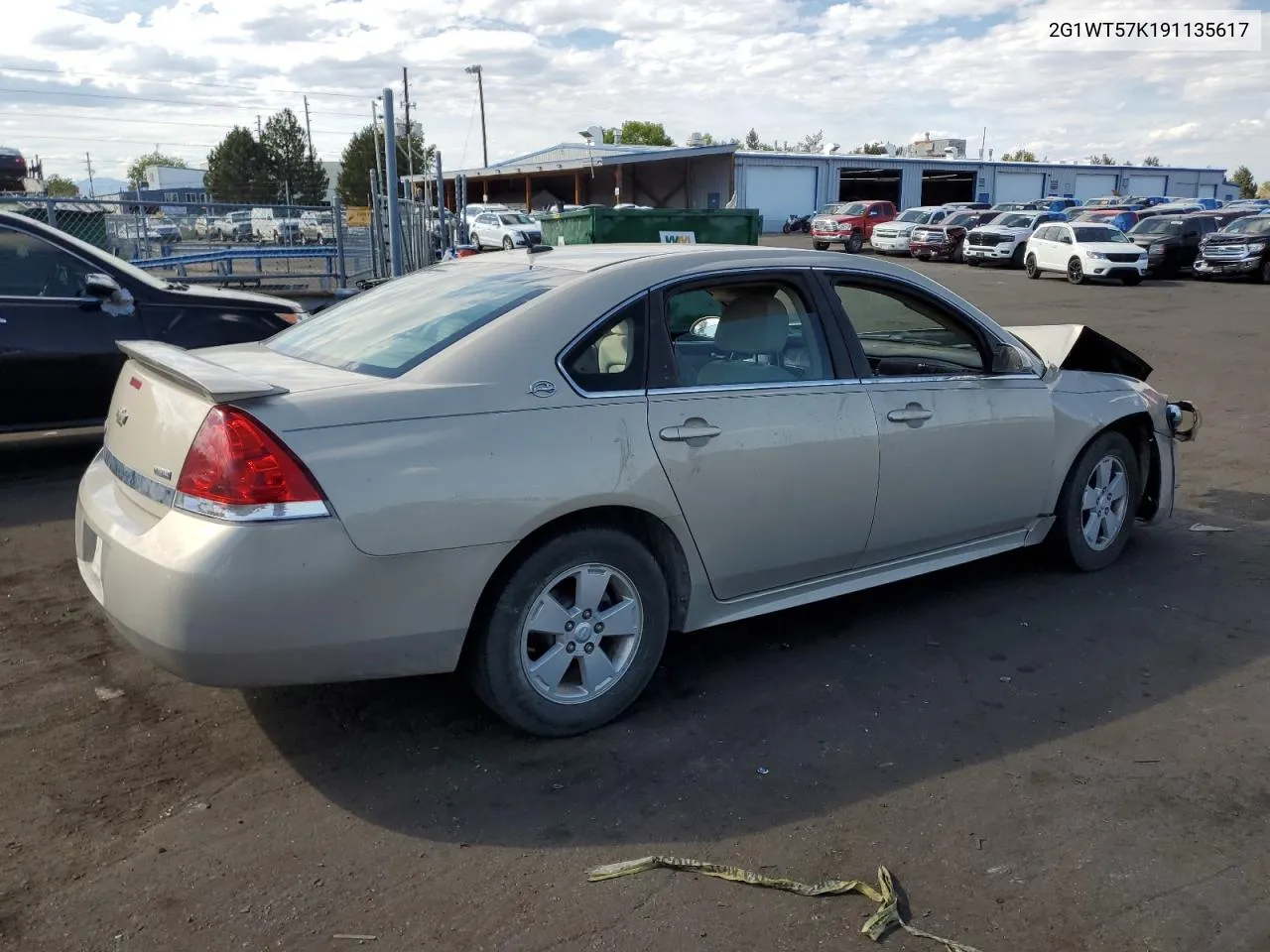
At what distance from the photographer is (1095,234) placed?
2830 centimetres

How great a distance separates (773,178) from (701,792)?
5517 centimetres

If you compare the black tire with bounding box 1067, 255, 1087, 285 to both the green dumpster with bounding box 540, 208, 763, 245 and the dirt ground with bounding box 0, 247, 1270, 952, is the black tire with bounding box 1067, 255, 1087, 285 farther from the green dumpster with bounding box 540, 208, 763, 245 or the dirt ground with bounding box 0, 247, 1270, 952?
the dirt ground with bounding box 0, 247, 1270, 952

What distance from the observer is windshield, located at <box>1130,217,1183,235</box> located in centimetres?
3025

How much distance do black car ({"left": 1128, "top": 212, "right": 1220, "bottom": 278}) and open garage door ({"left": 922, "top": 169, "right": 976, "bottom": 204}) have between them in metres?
33.8

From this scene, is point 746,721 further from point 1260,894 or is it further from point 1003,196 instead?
point 1003,196

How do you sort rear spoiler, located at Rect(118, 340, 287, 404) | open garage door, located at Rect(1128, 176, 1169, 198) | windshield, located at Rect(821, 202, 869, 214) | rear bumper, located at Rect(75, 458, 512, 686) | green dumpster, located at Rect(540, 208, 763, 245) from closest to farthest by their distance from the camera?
rear bumper, located at Rect(75, 458, 512, 686)
rear spoiler, located at Rect(118, 340, 287, 404)
green dumpster, located at Rect(540, 208, 763, 245)
windshield, located at Rect(821, 202, 869, 214)
open garage door, located at Rect(1128, 176, 1169, 198)

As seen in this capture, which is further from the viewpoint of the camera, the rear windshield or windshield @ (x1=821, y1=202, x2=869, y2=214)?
windshield @ (x1=821, y1=202, x2=869, y2=214)

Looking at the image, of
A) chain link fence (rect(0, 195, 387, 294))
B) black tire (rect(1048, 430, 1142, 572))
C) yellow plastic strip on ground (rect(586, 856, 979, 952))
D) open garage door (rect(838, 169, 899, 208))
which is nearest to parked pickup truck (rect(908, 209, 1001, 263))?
chain link fence (rect(0, 195, 387, 294))

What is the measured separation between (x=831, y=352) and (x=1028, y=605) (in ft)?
5.47

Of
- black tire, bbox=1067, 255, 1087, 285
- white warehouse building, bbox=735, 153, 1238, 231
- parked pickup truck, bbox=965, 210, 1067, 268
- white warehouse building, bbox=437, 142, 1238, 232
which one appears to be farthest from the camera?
white warehouse building, bbox=735, 153, 1238, 231

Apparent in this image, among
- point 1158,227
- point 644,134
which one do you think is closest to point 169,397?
point 1158,227

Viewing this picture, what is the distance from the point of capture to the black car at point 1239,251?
27875 millimetres

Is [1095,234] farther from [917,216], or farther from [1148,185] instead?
[1148,185]

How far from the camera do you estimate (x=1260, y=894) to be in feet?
9.47
